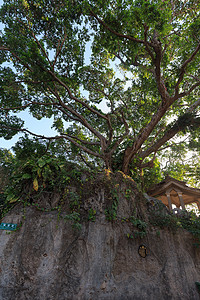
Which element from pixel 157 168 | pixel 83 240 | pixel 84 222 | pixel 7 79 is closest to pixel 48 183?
pixel 84 222

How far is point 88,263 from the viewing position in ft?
18.2

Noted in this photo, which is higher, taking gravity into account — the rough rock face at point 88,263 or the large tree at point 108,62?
the large tree at point 108,62

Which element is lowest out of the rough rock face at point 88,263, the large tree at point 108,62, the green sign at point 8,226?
the rough rock face at point 88,263

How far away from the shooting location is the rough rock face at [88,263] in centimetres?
482

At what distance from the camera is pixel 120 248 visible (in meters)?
6.24

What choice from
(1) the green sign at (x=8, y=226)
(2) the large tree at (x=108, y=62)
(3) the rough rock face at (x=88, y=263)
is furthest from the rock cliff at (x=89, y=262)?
(2) the large tree at (x=108, y=62)

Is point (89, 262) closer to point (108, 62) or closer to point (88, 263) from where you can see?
point (88, 263)

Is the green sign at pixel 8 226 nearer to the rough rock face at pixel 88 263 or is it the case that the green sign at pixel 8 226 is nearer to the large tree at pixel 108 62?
the rough rock face at pixel 88 263

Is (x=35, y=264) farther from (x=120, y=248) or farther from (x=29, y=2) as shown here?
(x=29, y=2)

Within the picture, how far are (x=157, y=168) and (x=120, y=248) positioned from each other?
27.2 ft

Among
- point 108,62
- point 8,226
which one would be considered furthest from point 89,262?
point 108,62

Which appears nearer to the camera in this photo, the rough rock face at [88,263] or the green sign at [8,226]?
the rough rock face at [88,263]

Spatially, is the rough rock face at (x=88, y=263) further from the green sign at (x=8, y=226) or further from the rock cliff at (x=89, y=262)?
the green sign at (x=8, y=226)

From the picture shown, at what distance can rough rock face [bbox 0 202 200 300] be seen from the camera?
15.8 ft
